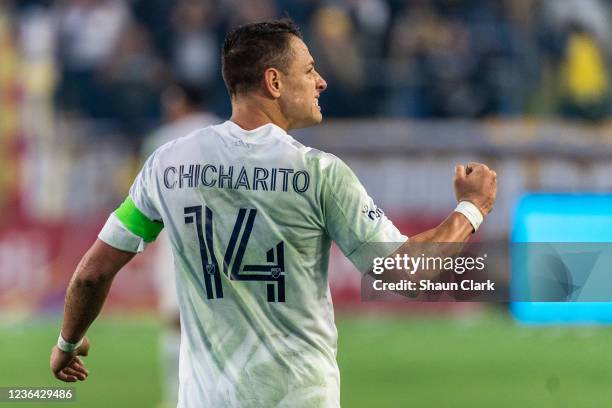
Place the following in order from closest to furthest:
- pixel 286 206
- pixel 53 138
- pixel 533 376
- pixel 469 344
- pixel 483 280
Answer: pixel 286 206 → pixel 483 280 → pixel 533 376 → pixel 469 344 → pixel 53 138

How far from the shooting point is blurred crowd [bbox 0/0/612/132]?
18.6 meters

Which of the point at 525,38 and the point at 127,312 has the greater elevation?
the point at 525,38

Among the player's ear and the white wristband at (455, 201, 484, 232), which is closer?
the white wristband at (455, 201, 484, 232)

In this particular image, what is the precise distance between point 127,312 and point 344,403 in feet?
23.9

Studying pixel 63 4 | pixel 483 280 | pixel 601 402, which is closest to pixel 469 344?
pixel 601 402

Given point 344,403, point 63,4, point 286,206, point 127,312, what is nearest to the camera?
point 286,206

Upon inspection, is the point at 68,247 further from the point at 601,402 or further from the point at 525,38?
the point at 601,402

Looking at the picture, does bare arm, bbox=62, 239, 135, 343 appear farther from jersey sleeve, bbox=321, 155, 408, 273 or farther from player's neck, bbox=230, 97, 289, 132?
jersey sleeve, bbox=321, 155, 408, 273

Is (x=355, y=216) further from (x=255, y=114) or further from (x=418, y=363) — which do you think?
(x=418, y=363)

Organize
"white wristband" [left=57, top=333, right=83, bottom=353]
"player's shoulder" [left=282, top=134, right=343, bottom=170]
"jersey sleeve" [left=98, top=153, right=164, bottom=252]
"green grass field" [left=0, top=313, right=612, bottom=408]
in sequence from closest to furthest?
"player's shoulder" [left=282, top=134, right=343, bottom=170], "jersey sleeve" [left=98, top=153, right=164, bottom=252], "white wristband" [left=57, top=333, right=83, bottom=353], "green grass field" [left=0, top=313, right=612, bottom=408]

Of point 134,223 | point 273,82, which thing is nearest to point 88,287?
point 134,223

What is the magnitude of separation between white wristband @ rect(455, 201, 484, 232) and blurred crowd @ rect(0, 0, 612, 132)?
45.4 feet

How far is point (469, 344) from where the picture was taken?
566 inches

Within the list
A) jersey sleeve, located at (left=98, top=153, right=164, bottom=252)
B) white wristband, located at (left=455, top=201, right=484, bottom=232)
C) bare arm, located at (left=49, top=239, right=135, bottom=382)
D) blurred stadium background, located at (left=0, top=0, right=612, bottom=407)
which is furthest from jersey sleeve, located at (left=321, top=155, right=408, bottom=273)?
blurred stadium background, located at (left=0, top=0, right=612, bottom=407)
